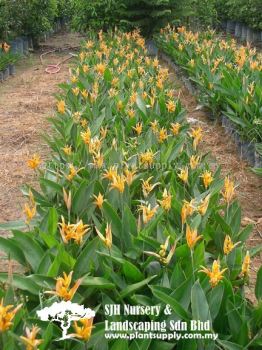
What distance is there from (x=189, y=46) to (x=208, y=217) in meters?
5.07

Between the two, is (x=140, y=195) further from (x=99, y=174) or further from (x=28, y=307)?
(x=28, y=307)

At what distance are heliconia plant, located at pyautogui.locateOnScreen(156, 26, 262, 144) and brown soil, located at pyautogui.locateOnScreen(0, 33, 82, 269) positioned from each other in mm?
1756

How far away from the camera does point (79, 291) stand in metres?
1.96

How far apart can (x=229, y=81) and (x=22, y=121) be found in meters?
2.50

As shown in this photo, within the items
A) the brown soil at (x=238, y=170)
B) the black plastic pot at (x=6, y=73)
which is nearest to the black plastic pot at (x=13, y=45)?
the black plastic pot at (x=6, y=73)

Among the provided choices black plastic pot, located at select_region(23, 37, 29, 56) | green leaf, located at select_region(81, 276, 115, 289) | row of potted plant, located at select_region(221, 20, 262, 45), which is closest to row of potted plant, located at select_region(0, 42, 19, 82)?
black plastic pot, located at select_region(23, 37, 29, 56)

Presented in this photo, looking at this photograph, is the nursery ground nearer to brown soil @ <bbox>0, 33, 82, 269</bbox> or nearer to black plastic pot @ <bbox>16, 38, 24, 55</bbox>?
brown soil @ <bbox>0, 33, 82, 269</bbox>

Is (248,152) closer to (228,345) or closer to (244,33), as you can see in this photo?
(228,345)

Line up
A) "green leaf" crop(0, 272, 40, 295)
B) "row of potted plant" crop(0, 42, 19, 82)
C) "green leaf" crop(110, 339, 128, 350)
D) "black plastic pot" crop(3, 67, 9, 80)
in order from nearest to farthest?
"green leaf" crop(110, 339, 128, 350) → "green leaf" crop(0, 272, 40, 295) → "row of potted plant" crop(0, 42, 19, 82) → "black plastic pot" crop(3, 67, 9, 80)

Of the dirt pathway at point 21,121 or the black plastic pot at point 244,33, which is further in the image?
the black plastic pot at point 244,33

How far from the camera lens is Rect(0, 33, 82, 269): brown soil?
3963 mm

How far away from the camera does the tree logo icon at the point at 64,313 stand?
160 cm

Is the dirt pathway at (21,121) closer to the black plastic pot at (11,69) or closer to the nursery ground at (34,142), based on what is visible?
the nursery ground at (34,142)

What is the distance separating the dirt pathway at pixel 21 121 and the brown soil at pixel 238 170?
1.56m
